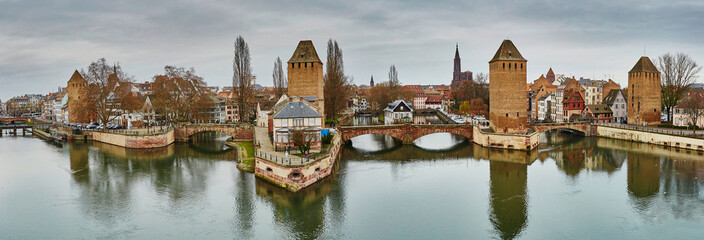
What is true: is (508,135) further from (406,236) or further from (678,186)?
(406,236)

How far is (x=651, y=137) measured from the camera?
43062mm

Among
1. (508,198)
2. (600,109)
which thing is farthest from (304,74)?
(600,109)

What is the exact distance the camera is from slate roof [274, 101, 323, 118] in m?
33.8

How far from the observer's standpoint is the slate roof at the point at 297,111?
33.8m

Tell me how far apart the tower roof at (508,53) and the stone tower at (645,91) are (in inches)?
681

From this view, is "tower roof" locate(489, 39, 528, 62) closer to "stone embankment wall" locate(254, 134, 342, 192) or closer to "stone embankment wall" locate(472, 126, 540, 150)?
"stone embankment wall" locate(472, 126, 540, 150)

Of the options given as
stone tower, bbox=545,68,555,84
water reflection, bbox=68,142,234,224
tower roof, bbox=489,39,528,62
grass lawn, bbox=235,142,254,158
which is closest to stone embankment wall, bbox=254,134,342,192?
water reflection, bbox=68,142,234,224

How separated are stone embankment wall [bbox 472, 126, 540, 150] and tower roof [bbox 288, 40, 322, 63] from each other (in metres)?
17.7

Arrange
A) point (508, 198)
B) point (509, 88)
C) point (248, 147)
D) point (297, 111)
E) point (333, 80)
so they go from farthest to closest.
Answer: point (333, 80), point (509, 88), point (248, 147), point (297, 111), point (508, 198)

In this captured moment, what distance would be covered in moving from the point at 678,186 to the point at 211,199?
25.9m

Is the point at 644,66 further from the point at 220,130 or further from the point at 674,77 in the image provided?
the point at 220,130

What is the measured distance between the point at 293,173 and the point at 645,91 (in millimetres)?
43914

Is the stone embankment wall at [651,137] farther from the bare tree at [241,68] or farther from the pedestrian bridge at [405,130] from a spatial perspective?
the bare tree at [241,68]

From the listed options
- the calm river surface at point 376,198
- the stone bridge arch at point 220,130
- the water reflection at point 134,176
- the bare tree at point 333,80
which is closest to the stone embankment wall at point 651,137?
the calm river surface at point 376,198
